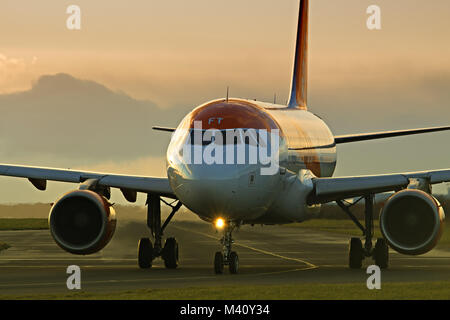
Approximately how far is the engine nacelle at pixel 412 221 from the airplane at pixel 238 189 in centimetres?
2

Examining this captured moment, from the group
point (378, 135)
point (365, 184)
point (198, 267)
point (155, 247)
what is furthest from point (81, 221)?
point (378, 135)

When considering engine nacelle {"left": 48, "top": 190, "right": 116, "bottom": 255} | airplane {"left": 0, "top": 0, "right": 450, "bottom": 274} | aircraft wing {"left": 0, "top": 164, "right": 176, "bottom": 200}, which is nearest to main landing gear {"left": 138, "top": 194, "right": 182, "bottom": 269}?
airplane {"left": 0, "top": 0, "right": 450, "bottom": 274}

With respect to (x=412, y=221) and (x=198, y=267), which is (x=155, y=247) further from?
(x=412, y=221)

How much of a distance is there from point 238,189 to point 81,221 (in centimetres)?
460

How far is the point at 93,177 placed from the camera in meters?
27.8

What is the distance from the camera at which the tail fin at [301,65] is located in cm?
3888

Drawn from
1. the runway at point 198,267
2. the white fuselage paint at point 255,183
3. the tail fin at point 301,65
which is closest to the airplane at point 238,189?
the white fuselage paint at point 255,183

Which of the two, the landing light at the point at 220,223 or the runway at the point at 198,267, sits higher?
the landing light at the point at 220,223

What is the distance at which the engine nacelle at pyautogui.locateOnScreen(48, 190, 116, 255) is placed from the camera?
84.6 feet

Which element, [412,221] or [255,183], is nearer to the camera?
[255,183]

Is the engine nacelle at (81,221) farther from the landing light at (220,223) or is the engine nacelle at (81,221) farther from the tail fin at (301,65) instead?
the tail fin at (301,65)

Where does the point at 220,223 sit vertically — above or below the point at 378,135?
below
